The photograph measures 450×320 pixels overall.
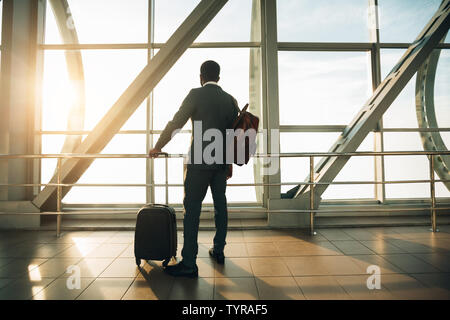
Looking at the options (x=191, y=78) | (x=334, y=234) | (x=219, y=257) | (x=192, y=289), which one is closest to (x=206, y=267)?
(x=219, y=257)

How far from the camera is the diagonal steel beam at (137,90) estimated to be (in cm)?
320

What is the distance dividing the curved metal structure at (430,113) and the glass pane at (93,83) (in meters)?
4.25

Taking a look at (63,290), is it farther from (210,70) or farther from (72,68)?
(72,68)

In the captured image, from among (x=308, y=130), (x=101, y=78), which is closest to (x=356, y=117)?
(x=308, y=130)

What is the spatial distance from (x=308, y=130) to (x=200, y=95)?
2.56 metres

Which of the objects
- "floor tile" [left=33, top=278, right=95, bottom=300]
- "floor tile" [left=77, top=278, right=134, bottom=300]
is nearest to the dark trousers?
"floor tile" [left=77, top=278, right=134, bottom=300]

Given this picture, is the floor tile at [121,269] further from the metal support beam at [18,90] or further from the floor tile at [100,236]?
the metal support beam at [18,90]

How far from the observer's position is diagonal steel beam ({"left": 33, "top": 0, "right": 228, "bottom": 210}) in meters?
3.20

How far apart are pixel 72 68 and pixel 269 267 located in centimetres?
396

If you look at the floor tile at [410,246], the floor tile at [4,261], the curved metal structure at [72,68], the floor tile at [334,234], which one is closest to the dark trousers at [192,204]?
the floor tile at [4,261]

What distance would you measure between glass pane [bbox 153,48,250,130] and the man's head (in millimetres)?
1985

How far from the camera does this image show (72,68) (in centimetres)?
411

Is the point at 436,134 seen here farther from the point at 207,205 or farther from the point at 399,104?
the point at 207,205

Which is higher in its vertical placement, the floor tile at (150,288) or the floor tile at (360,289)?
the floor tile at (360,289)
